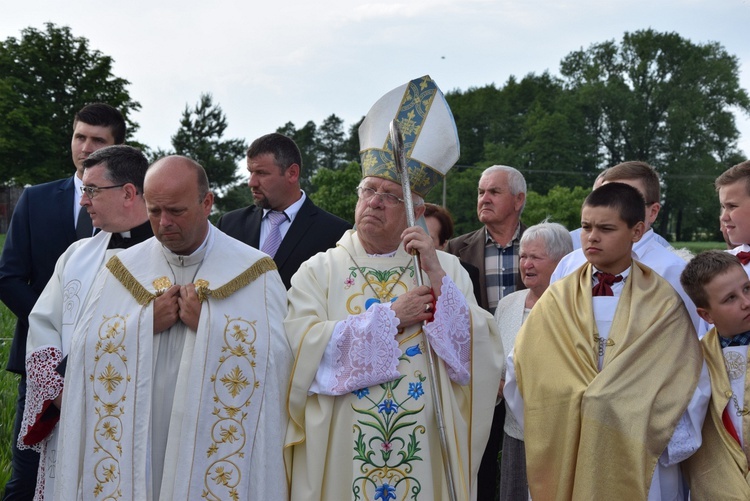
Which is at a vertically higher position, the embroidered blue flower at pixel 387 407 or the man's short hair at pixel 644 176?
the man's short hair at pixel 644 176

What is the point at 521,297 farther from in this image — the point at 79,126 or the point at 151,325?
the point at 79,126

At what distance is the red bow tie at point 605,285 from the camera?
4.22m

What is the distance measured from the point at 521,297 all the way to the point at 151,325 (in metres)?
2.48

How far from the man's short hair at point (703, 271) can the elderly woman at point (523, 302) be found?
1131 millimetres

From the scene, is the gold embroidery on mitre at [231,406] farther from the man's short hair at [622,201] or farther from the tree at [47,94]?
the tree at [47,94]

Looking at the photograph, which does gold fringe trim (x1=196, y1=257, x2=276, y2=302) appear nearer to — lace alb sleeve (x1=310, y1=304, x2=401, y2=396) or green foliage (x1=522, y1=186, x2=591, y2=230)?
lace alb sleeve (x1=310, y1=304, x2=401, y2=396)

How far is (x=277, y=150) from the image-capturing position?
6121 millimetres

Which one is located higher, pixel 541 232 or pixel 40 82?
pixel 40 82

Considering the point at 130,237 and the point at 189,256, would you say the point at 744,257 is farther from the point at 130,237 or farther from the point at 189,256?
the point at 130,237

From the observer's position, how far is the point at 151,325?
3754 millimetres

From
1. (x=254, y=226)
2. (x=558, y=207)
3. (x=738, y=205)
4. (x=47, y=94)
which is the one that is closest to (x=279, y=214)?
(x=254, y=226)

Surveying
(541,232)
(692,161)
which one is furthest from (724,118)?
(541,232)

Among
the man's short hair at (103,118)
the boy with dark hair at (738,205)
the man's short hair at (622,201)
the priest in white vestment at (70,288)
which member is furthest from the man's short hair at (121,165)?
the boy with dark hair at (738,205)

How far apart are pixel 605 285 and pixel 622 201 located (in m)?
0.43
